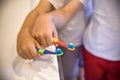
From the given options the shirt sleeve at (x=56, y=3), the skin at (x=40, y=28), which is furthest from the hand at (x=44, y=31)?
the shirt sleeve at (x=56, y=3)

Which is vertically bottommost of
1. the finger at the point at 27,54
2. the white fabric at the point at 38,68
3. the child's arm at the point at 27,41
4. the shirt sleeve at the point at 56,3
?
the white fabric at the point at 38,68

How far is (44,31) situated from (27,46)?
0.05 meters

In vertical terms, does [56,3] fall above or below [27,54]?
above

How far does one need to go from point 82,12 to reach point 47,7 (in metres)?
0.13

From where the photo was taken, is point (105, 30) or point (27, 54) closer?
point (27, 54)

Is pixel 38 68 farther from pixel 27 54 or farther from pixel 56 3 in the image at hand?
pixel 56 3

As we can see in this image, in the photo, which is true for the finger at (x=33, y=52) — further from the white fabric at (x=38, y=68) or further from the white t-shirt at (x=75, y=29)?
the white t-shirt at (x=75, y=29)

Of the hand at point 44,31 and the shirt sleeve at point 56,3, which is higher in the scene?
the shirt sleeve at point 56,3

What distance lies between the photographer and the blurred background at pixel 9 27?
1.53ft

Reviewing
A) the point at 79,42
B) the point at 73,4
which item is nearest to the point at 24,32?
the point at 73,4

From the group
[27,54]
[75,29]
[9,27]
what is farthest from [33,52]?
[75,29]

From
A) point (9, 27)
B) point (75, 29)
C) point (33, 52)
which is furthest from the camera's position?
point (75, 29)

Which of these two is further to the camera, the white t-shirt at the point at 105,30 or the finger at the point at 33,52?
the white t-shirt at the point at 105,30

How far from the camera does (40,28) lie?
1.53 feet
